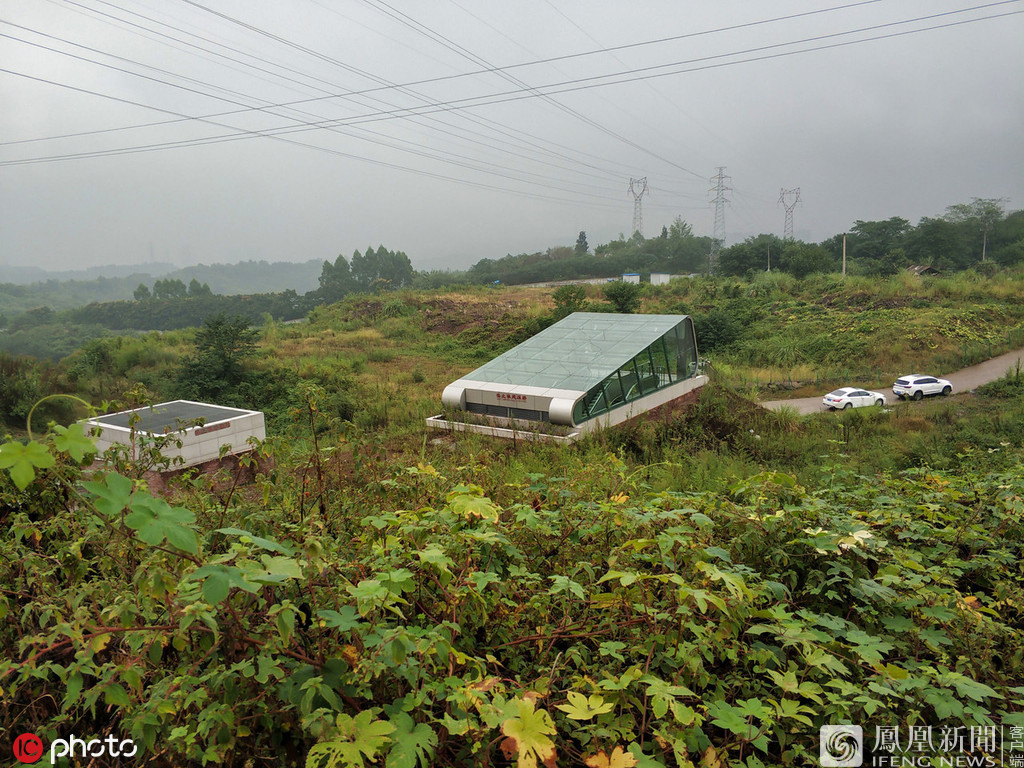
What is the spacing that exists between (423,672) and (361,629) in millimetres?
198

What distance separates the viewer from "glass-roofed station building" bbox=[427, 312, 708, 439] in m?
12.3

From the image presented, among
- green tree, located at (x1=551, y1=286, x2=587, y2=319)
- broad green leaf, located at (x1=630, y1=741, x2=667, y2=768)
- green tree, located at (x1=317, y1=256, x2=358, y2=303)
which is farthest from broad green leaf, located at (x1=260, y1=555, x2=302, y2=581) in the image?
green tree, located at (x1=317, y1=256, x2=358, y2=303)

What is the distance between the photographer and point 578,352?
14156 millimetres

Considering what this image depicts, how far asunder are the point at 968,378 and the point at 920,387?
4.66 m

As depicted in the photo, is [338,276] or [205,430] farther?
[338,276]

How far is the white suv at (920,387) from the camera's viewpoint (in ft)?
63.4

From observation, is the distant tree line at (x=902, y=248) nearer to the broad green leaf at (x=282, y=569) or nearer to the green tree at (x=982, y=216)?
the green tree at (x=982, y=216)

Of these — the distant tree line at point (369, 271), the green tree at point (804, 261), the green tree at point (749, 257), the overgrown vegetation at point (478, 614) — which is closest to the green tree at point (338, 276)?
the distant tree line at point (369, 271)

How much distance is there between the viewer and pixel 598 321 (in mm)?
16031

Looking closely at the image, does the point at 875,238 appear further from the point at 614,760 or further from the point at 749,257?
the point at 614,760

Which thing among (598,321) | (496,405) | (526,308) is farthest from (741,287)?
(496,405)

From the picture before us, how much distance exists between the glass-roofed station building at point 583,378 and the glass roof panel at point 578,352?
0.07 feet

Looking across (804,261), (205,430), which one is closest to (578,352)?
(205,430)

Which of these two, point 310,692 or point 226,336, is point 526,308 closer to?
point 226,336
